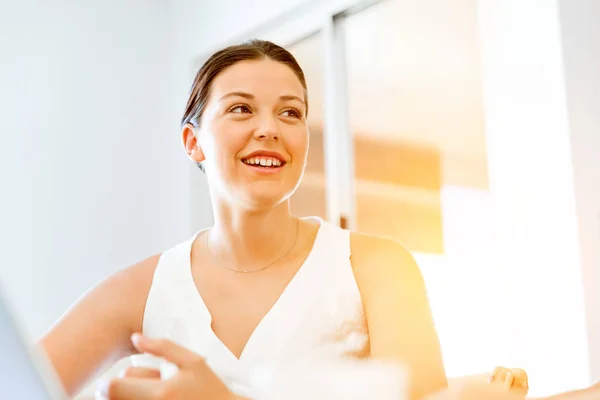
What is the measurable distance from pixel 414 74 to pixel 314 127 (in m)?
0.40

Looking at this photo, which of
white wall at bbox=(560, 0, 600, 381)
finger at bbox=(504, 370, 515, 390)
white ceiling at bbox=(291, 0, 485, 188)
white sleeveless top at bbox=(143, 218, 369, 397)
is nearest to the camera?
finger at bbox=(504, 370, 515, 390)

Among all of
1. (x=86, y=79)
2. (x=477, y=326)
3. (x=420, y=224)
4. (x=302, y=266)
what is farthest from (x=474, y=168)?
(x=302, y=266)

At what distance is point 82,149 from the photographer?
2494 mm

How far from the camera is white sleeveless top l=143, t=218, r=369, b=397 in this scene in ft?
2.89

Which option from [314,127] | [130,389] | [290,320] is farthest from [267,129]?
[314,127]

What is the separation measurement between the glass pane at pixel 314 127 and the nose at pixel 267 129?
1.52 meters

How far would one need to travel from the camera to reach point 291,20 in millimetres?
2424

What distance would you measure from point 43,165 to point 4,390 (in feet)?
7.40

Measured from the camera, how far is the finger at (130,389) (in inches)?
20.0

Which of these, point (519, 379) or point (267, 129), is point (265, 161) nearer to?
point (267, 129)

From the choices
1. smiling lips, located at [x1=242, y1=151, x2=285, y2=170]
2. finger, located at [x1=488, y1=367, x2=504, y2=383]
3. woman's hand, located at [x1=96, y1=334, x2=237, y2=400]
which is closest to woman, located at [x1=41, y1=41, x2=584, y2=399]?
smiling lips, located at [x1=242, y1=151, x2=285, y2=170]

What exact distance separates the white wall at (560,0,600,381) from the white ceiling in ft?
2.83

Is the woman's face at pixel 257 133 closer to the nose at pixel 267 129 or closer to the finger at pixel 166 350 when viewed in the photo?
the nose at pixel 267 129

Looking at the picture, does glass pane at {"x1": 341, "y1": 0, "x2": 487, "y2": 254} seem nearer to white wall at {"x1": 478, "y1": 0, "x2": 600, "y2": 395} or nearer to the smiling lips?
white wall at {"x1": 478, "y1": 0, "x2": 600, "y2": 395}
